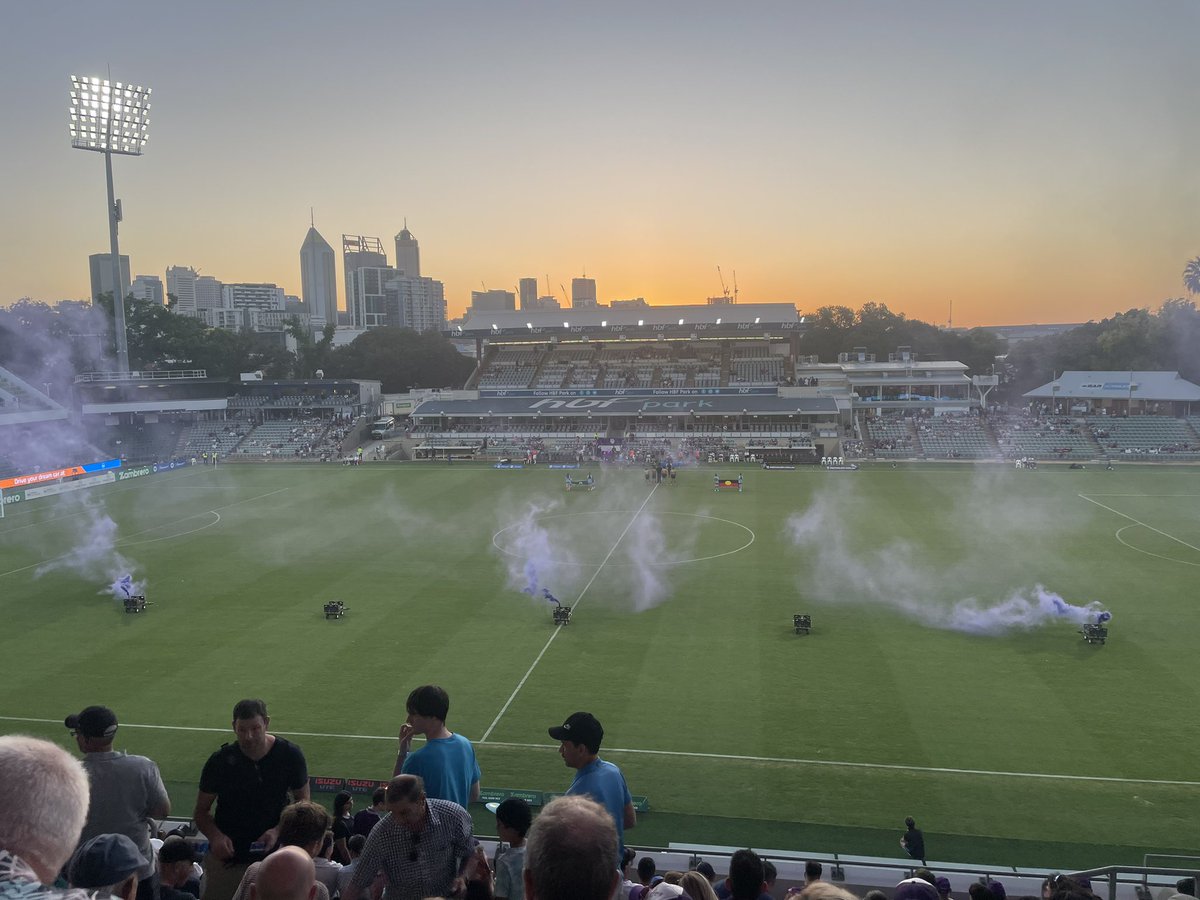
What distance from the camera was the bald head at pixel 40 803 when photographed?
2.52 metres

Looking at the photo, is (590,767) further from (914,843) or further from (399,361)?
(399,361)

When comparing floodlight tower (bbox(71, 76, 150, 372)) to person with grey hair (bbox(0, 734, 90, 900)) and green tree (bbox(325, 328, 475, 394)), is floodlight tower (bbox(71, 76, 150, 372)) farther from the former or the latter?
person with grey hair (bbox(0, 734, 90, 900))

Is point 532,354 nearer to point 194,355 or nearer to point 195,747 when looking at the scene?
point 194,355

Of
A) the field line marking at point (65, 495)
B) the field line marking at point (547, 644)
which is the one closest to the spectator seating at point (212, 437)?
the field line marking at point (65, 495)

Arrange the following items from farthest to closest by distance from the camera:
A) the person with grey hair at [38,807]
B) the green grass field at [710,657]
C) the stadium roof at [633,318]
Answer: the stadium roof at [633,318] < the green grass field at [710,657] < the person with grey hair at [38,807]

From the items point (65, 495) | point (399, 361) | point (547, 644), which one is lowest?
point (547, 644)

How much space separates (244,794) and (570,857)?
399 cm

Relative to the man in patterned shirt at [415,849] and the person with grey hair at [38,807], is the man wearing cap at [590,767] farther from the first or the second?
the person with grey hair at [38,807]

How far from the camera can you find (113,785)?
19.6 feet

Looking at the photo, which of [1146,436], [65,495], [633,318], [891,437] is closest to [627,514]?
[65,495]

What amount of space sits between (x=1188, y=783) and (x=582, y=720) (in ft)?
44.5

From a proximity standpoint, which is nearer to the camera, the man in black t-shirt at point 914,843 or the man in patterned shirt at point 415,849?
the man in patterned shirt at point 415,849

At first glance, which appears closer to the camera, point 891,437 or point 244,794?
point 244,794

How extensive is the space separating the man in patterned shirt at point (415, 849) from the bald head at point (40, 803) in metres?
2.30
